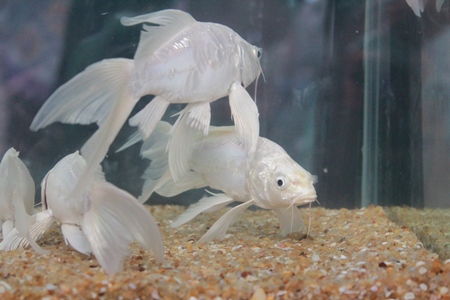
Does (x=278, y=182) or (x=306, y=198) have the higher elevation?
(x=278, y=182)

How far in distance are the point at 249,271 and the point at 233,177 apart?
1.13 metres

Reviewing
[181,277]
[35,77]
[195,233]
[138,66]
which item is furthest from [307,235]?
[35,77]

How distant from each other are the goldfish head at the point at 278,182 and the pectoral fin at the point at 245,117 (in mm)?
377

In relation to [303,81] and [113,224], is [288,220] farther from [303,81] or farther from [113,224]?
[303,81]

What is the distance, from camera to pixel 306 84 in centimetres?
495

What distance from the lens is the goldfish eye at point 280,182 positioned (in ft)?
10.6

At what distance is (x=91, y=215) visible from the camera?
7.90 ft

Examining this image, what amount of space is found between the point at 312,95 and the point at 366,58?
0.71 m

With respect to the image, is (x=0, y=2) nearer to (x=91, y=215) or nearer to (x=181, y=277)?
(x=91, y=215)

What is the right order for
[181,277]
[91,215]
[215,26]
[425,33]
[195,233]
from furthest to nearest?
1. [195,233]
2. [425,33]
3. [215,26]
4. [91,215]
5. [181,277]

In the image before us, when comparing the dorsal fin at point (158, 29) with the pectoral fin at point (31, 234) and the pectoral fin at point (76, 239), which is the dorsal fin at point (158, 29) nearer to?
the pectoral fin at point (76, 239)

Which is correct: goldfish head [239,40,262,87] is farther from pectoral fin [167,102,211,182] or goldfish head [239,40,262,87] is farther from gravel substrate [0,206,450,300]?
gravel substrate [0,206,450,300]

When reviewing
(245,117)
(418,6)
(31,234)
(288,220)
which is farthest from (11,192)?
(418,6)

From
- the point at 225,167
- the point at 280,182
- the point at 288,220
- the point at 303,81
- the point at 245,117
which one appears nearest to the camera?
the point at 245,117
